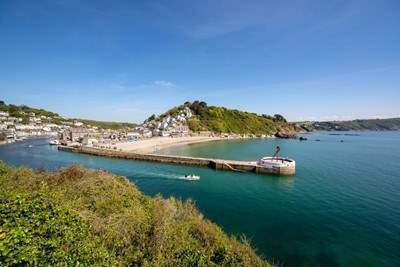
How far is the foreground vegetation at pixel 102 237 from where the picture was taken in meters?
8.45

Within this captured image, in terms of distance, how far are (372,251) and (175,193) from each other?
2150 cm

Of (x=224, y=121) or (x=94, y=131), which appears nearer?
(x=94, y=131)

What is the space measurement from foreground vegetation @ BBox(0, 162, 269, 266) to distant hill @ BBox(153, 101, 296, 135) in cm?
13218

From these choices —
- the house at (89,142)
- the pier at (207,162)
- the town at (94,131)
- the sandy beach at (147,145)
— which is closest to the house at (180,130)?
the town at (94,131)

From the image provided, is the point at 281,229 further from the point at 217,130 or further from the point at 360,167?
the point at 217,130

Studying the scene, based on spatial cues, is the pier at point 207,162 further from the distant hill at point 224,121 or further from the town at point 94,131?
the distant hill at point 224,121

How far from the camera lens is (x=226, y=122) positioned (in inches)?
6462

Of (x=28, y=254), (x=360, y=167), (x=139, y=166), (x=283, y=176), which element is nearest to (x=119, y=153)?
(x=139, y=166)

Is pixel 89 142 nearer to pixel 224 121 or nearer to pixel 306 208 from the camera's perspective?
pixel 306 208

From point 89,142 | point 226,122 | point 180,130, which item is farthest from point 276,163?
point 226,122

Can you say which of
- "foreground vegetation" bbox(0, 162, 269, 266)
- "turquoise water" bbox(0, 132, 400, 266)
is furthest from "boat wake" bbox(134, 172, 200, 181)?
"foreground vegetation" bbox(0, 162, 269, 266)

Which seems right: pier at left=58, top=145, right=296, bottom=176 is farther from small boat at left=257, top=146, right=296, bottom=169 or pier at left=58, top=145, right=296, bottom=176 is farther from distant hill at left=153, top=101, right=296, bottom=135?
distant hill at left=153, top=101, right=296, bottom=135

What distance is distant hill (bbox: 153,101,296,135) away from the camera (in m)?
154

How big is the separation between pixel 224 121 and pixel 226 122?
1.49m
